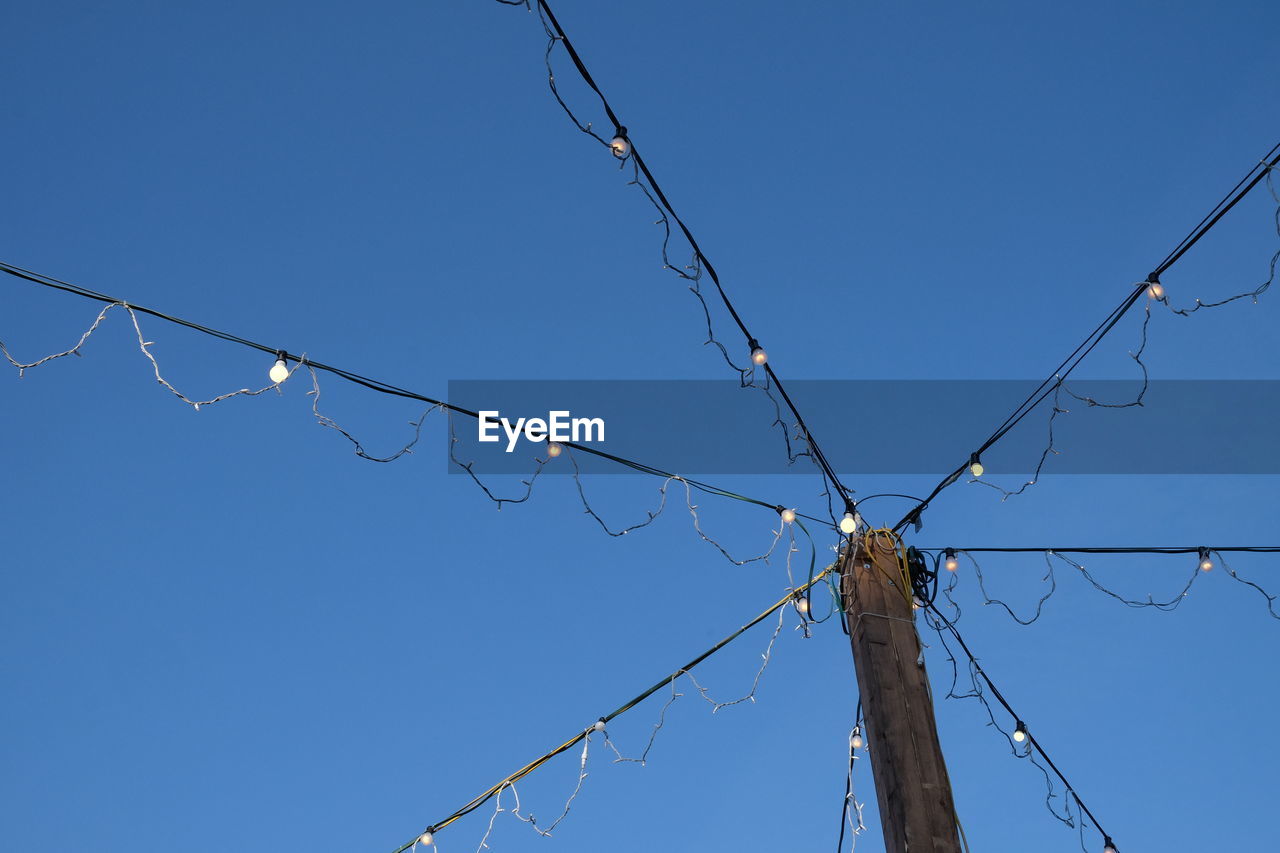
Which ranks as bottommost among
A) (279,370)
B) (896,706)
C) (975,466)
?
(896,706)

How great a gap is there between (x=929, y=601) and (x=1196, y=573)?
1.15 m

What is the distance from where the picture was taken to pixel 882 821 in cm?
270

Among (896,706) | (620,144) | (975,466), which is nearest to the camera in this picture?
(620,144)

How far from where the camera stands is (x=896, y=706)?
278cm

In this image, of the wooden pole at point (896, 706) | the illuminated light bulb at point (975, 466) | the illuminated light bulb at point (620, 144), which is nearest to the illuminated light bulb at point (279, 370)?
the illuminated light bulb at point (620, 144)

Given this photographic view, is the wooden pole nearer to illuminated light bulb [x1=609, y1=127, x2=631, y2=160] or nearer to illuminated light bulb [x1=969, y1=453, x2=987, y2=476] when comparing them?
illuminated light bulb [x1=969, y1=453, x2=987, y2=476]

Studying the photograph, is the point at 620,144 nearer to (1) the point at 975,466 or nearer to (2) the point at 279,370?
(2) the point at 279,370

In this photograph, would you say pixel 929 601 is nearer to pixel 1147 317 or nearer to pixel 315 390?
pixel 1147 317

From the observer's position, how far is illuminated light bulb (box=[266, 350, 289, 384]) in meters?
2.59

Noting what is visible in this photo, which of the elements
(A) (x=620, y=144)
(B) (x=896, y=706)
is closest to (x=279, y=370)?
(A) (x=620, y=144)

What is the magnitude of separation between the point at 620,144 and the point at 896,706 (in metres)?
1.61

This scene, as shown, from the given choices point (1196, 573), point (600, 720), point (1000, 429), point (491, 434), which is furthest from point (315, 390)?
point (1196, 573)

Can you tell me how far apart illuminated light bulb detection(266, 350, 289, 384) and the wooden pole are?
5.52 ft

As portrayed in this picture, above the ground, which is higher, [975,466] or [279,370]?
[975,466]
